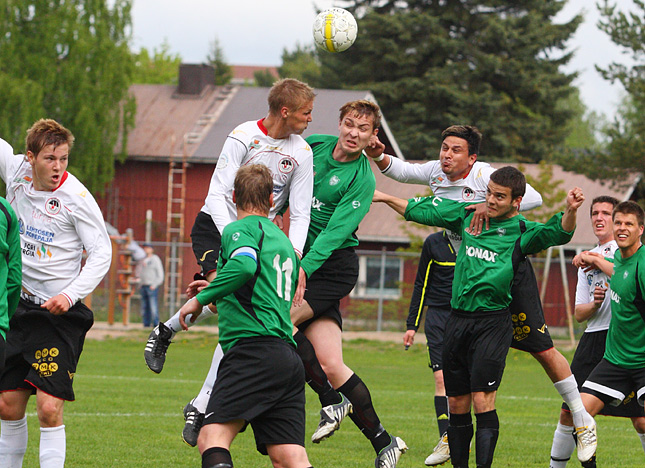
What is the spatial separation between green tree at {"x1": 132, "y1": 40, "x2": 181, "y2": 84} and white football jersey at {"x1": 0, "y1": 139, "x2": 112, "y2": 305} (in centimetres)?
6268

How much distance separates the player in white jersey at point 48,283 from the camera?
626 centimetres

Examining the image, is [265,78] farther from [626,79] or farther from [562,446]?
[562,446]

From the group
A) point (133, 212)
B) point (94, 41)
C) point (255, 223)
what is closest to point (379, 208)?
point (133, 212)

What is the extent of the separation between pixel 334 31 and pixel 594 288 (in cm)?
326

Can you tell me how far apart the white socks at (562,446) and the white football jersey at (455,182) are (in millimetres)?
1812

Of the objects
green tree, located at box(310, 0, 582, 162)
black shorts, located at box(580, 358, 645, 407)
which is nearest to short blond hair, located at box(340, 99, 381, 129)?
black shorts, located at box(580, 358, 645, 407)

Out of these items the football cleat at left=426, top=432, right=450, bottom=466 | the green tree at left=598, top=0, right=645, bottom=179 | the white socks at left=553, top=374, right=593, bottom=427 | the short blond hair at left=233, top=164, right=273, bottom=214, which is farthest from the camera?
the green tree at left=598, top=0, right=645, bottom=179

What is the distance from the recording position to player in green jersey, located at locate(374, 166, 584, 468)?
696 centimetres

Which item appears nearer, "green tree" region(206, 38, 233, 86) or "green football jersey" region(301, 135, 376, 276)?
"green football jersey" region(301, 135, 376, 276)

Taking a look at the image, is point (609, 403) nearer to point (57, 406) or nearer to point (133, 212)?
point (57, 406)

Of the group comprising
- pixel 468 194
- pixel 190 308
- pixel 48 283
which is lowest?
pixel 48 283

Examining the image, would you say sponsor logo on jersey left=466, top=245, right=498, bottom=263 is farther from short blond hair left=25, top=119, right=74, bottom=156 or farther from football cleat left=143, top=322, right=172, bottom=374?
short blond hair left=25, top=119, right=74, bottom=156

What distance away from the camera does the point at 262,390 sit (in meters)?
5.32

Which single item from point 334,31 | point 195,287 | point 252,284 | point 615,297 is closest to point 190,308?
point 252,284
